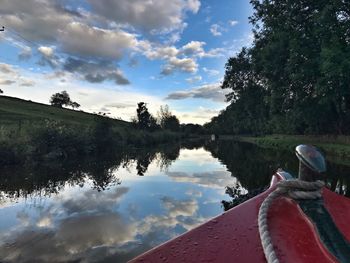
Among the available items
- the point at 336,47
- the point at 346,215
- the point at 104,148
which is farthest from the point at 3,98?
the point at 346,215

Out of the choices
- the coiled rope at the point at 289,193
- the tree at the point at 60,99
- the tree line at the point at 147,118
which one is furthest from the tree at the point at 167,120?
the coiled rope at the point at 289,193

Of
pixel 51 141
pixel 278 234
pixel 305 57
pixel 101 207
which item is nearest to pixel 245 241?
pixel 278 234

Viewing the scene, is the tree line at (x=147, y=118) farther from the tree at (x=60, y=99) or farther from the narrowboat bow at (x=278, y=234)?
the narrowboat bow at (x=278, y=234)

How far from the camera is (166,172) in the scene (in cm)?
1622

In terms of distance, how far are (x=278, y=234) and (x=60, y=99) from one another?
9505cm

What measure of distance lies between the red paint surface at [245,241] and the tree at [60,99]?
92248mm

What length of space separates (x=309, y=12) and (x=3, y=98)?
5462cm

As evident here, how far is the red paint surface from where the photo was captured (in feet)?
6.49

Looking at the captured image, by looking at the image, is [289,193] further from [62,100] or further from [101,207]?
[62,100]

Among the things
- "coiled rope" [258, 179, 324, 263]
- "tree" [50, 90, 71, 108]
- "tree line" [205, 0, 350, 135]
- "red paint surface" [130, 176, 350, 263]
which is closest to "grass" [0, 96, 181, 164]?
"tree line" [205, 0, 350, 135]

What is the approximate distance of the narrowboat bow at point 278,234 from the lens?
1965 millimetres

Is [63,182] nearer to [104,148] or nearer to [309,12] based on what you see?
[104,148]

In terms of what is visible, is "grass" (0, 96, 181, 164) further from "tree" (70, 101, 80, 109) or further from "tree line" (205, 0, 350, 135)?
"tree" (70, 101, 80, 109)

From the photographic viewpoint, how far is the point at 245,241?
2119 mm
